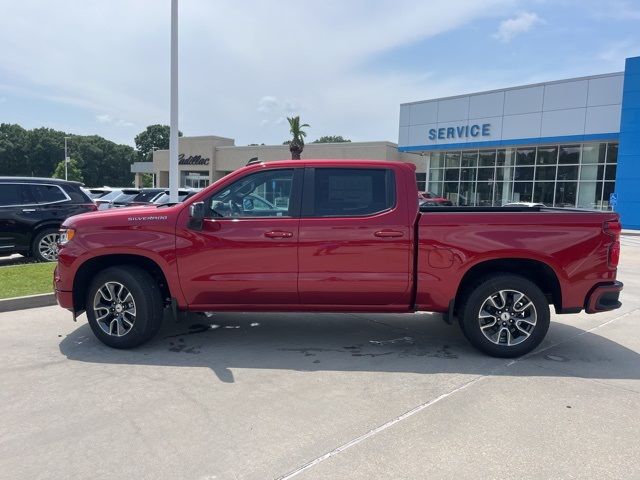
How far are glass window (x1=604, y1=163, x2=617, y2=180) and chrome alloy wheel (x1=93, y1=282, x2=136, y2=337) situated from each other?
96.1 feet

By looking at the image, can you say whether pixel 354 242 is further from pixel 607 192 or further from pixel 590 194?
pixel 590 194

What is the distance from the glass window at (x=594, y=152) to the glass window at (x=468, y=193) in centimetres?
708

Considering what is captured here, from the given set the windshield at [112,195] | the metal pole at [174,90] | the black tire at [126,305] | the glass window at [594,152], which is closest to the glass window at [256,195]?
the black tire at [126,305]

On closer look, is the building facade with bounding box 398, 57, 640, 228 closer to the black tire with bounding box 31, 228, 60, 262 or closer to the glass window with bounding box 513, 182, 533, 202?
the glass window with bounding box 513, 182, 533, 202

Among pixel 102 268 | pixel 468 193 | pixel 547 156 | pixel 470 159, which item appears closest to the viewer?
pixel 102 268

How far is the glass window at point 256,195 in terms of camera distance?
A: 5.12 meters

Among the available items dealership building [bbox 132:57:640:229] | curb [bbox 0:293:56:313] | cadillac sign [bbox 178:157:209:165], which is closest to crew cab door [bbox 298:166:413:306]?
curb [bbox 0:293:56:313]

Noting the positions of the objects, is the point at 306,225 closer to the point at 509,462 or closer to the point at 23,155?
the point at 509,462

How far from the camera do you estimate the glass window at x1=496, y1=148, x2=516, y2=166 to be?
31484mm

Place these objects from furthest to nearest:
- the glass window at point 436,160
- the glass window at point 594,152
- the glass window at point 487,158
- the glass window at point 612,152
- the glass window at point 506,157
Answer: the glass window at point 436,160 → the glass window at point 487,158 → the glass window at point 506,157 → the glass window at point 594,152 → the glass window at point 612,152

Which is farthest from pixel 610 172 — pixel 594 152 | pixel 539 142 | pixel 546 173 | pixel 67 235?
pixel 67 235

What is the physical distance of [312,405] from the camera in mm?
3965

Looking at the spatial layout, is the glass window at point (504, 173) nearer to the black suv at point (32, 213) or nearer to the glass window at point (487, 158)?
the glass window at point (487, 158)

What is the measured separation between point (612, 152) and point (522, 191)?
17.4ft
